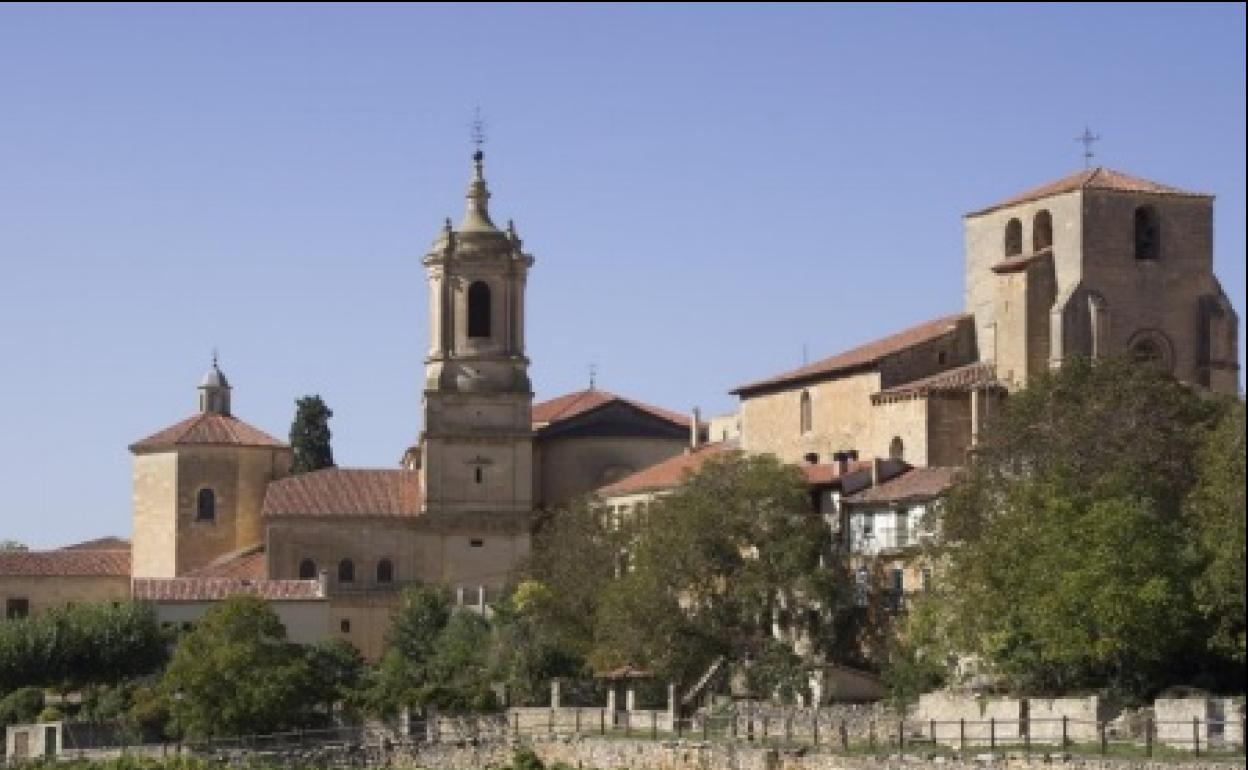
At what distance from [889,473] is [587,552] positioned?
9.14m

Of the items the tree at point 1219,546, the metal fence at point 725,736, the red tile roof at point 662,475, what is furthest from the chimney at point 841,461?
the tree at point 1219,546

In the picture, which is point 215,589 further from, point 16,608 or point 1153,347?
point 1153,347

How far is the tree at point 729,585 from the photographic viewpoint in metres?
76.6

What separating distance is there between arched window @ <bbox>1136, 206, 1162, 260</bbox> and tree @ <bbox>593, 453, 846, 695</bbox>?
10.1 metres

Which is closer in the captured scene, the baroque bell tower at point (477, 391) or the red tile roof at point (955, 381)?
the red tile roof at point (955, 381)

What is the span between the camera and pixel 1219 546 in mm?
59594

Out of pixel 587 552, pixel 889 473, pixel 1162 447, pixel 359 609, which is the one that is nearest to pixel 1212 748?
pixel 1162 447

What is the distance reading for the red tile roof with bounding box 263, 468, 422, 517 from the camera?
98938 mm

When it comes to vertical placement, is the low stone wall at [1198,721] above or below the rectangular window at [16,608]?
below

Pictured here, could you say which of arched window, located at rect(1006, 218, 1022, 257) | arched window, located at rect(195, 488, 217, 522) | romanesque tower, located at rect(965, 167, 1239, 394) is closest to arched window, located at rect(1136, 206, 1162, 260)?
romanesque tower, located at rect(965, 167, 1239, 394)

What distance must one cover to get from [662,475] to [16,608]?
18796mm

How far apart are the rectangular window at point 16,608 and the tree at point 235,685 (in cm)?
1651

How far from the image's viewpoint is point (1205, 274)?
265 feet

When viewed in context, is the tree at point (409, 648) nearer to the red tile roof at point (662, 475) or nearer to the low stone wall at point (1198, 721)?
the red tile roof at point (662, 475)
